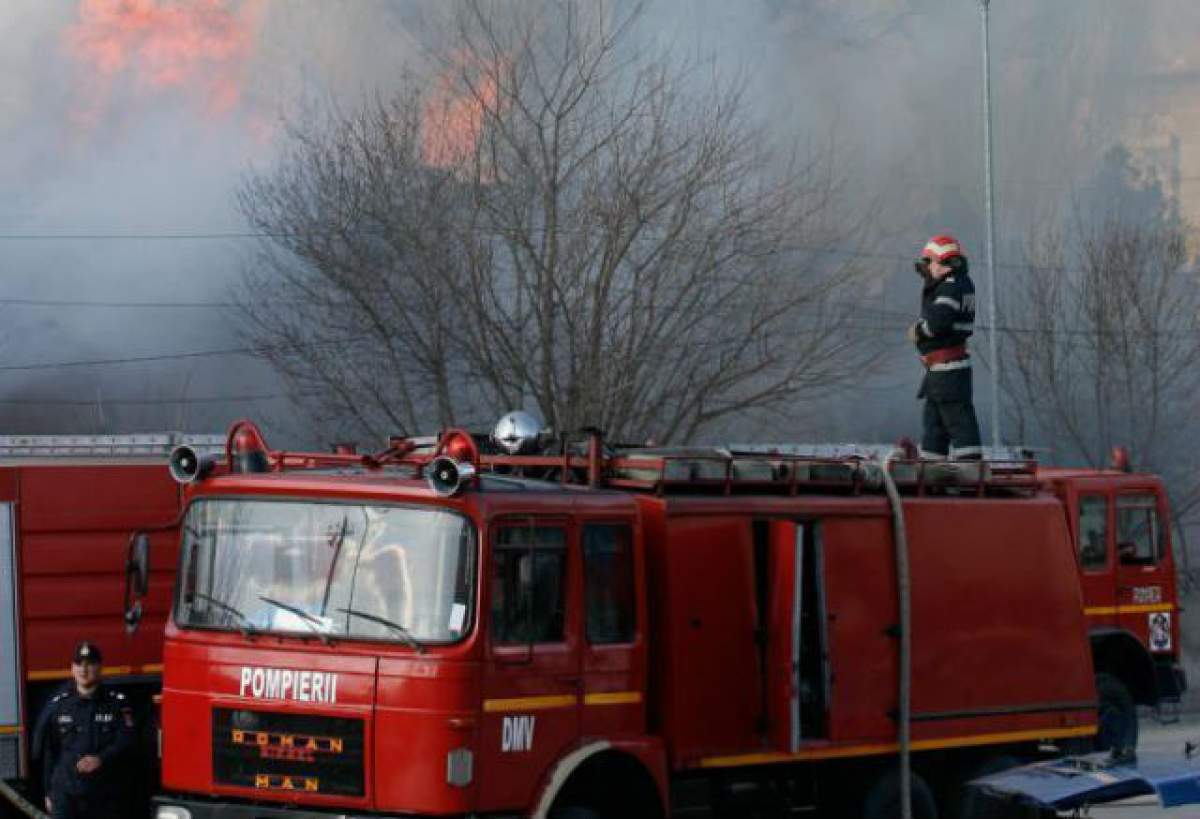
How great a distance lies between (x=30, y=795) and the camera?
33.7 ft

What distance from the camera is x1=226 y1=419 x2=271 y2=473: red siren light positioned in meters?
8.85

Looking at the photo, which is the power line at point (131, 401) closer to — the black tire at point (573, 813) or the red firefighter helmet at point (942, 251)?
the red firefighter helmet at point (942, 251)

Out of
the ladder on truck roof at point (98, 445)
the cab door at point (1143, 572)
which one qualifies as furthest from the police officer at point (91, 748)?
the cab door at point (1143, 572)

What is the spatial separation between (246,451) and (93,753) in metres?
1.62

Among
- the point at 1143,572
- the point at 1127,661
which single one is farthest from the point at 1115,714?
the point at 1143,572

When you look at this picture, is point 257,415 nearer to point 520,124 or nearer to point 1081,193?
point 520,124

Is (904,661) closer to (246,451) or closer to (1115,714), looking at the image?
(246,451)

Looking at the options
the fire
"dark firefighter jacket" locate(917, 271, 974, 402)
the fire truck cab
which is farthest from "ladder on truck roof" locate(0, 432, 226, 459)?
the fire

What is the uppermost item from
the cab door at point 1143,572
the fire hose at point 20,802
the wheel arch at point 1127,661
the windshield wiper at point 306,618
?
the cab door at point 1143,572

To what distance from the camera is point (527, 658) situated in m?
8.20

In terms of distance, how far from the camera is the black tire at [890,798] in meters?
9.85

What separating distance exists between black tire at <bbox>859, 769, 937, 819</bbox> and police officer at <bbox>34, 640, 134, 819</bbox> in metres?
3.67

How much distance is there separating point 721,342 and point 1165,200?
20581 mm

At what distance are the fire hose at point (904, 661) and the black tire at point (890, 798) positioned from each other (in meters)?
0.05
